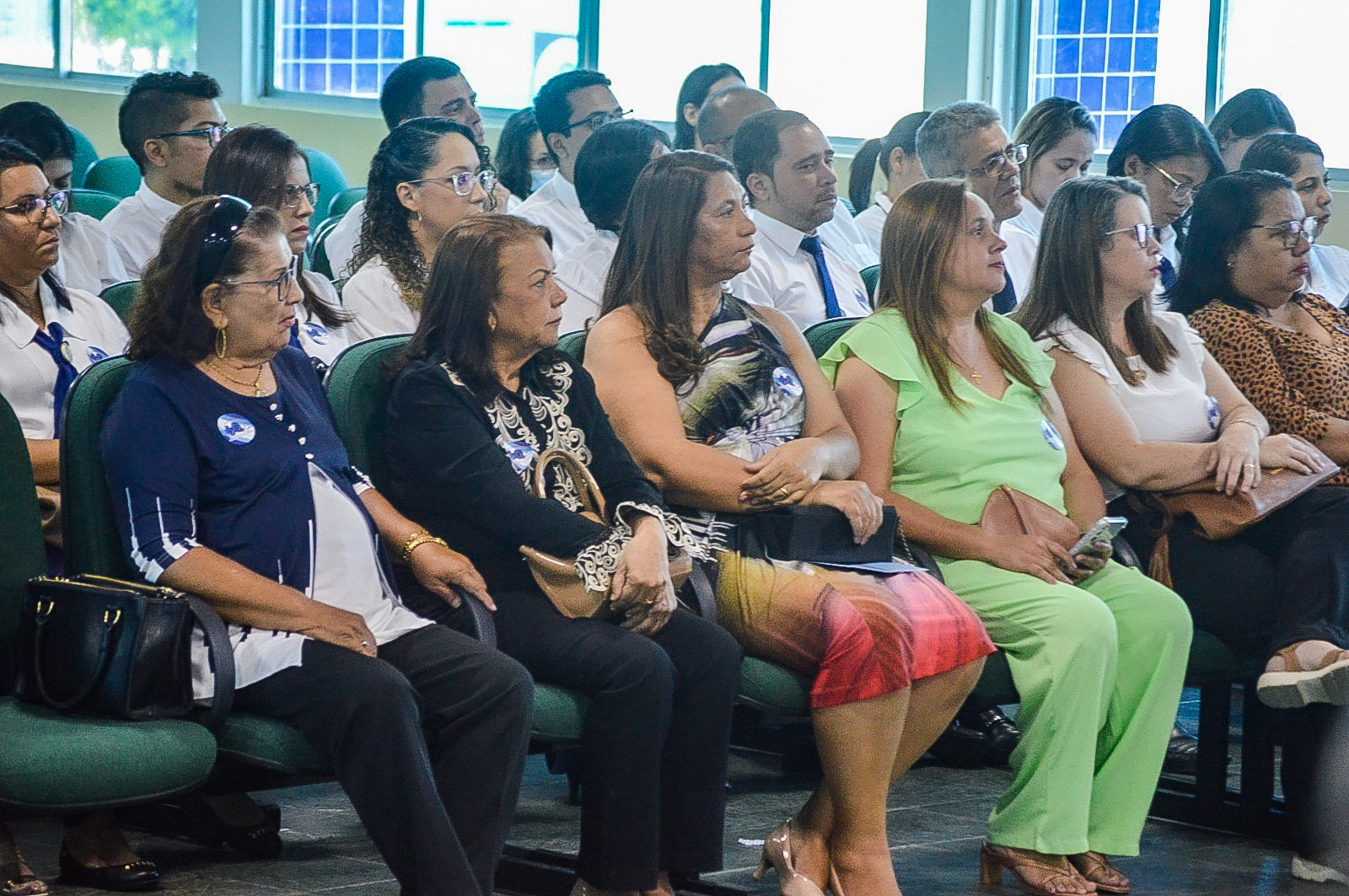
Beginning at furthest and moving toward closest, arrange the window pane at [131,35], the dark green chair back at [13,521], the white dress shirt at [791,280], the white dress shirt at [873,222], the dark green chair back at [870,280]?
the window pane at [131,35]
the white dress shirt at [873,222]
the dark green chair back at [870,280]
the white dress shirt at [791,280]
the dark green chair back at [13,521]

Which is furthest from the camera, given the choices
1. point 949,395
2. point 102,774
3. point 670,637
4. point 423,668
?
point 949,395

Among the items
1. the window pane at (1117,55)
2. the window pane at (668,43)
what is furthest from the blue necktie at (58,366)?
the window pane at (1117,55)

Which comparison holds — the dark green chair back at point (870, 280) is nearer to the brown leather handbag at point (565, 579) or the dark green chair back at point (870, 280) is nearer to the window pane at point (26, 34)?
the brown leather handbag at point (565, 579)

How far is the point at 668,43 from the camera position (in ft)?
27.6

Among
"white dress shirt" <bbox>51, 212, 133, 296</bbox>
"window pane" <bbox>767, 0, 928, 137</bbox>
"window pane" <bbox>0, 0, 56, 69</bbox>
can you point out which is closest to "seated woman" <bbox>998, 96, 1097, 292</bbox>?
"white dress shirt" <bbox>51, 212, 133, 296</bbox>

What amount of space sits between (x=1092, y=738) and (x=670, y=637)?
0.79 meters

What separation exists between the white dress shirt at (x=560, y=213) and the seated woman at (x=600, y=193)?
0.60m

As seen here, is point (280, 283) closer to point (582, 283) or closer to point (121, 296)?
point (121, 296)

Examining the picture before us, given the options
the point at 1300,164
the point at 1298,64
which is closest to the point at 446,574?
the point at 1300,164

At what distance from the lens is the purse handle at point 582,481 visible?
2.86 m

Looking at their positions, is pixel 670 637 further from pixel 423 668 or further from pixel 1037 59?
pixel 1037 59

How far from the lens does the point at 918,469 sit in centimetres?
324

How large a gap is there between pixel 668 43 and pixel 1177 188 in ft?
13.4

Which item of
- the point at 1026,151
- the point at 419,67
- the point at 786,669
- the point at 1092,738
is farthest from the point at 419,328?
the point at 1026,151
